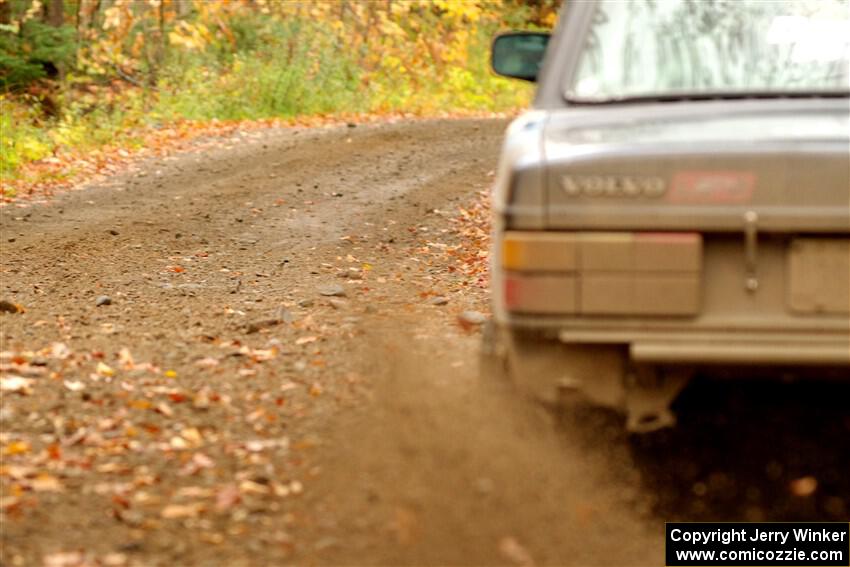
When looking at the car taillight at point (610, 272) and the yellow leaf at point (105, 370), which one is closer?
the car taillight at point (610, 272)

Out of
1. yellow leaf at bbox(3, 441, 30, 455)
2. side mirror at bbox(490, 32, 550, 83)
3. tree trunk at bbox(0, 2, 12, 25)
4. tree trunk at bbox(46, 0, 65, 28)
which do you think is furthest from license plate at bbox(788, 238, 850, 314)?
tree trunk at bbox(46, 0, 65, 28)

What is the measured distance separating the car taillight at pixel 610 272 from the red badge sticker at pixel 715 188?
0.12 m

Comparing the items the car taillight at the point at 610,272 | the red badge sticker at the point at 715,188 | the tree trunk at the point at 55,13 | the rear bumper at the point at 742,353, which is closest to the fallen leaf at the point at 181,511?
the car taillight at the point at 610,272

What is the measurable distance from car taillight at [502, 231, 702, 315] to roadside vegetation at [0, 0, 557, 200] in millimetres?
12082

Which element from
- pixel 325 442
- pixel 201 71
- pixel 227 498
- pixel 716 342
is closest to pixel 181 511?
pixel 227 498

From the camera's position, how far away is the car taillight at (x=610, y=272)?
3.95 meters

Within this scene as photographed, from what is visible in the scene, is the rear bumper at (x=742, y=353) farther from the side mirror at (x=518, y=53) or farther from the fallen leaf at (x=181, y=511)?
the side mirror at (x=518, y=53)

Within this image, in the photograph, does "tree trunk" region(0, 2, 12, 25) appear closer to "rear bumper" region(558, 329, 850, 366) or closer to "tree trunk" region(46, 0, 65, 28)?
"tree trunk" region(46, 0, 65, 28)

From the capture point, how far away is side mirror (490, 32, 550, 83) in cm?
563

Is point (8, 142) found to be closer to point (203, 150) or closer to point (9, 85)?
point (203, 150)

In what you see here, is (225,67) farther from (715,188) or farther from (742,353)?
(742,353)

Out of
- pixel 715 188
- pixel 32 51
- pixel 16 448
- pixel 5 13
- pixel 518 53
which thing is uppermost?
pixel 518 53

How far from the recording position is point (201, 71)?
22125 millimetres

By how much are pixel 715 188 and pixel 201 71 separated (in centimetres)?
1906
